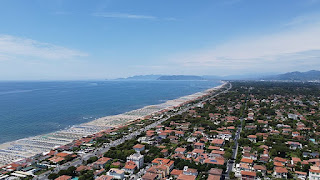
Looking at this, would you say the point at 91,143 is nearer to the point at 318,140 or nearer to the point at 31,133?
the point at 31,133

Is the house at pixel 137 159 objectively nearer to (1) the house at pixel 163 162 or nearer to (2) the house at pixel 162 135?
(1) the house at pixel 163 162

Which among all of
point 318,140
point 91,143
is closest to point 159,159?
point 91,143

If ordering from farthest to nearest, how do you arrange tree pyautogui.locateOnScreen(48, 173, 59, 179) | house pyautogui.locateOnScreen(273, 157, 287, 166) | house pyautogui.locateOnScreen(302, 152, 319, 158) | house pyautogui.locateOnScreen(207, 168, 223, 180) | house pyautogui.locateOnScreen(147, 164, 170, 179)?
house pyautogui.locateOnScreen(302, 152, 319, 158) → house pyautogui.locateOnScreen(273, 157, 287, 166) → house pyautogui.locateOnScreen(147, 164, 170, 179) → tree pyautogui.locateOnScreen(48, 173, 59, 179) → house pyautogui.locateOnScreen(207, 168, 223, 180)

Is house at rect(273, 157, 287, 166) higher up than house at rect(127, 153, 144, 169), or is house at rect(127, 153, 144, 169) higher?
house at rect(127, 153, 144, 169)

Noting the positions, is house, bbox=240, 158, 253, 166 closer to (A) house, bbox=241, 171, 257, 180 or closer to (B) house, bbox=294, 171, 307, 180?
(A) house, bbox=241, 171, 257, 180

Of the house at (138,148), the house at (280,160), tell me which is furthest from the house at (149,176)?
the house at (280,160)

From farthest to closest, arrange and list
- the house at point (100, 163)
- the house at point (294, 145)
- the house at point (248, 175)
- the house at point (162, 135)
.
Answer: the house at point (162, 135), the house at point (294, 145), the house at point (100, 163), the house at point (248, 175)

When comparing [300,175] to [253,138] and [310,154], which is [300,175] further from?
[253,138]

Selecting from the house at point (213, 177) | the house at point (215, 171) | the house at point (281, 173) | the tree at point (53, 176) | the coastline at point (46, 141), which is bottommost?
the coastline at point (46, 141)

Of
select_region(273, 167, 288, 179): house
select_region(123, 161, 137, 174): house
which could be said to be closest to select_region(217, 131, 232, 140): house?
select_region(273, 167, 288, 179): house

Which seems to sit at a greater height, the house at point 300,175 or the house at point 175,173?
the house at point 175,173

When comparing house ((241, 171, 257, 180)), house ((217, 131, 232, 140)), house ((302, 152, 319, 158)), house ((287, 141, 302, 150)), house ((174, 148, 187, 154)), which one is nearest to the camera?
house ((241, 171, 257, 180))
